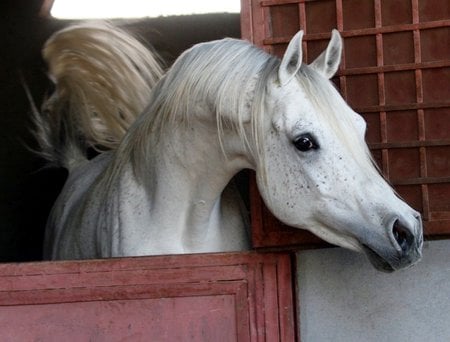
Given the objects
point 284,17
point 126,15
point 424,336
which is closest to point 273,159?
point 284,17

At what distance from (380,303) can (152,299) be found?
65cm

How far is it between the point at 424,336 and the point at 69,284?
3.36 feet

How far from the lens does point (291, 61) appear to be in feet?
9.94

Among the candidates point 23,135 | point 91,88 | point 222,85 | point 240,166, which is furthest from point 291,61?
point 23,135

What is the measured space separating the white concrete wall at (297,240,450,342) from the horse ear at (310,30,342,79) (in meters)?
0.55

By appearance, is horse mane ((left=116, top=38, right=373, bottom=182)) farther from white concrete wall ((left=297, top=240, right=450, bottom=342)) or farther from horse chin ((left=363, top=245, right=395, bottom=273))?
white concrete wall ((left=297, top=240, right=450, bottom=342))

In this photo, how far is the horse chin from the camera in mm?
2879

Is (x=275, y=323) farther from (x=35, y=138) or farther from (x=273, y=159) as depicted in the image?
(x=35, y=138)

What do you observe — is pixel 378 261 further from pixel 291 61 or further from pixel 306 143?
pixel 291 61

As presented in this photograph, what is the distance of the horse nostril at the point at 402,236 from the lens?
2.81 meters

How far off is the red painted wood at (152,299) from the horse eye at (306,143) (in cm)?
37

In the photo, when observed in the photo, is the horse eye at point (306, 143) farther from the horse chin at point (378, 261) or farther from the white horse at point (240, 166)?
the horse chin at point (378, 261)

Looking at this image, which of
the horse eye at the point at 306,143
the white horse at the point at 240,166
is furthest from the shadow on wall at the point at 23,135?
the horse eye at the point at 306,143

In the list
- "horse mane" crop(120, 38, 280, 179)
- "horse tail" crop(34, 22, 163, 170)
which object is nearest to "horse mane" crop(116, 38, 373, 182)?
"horse mane" crop(120, 38, 280, 179)
